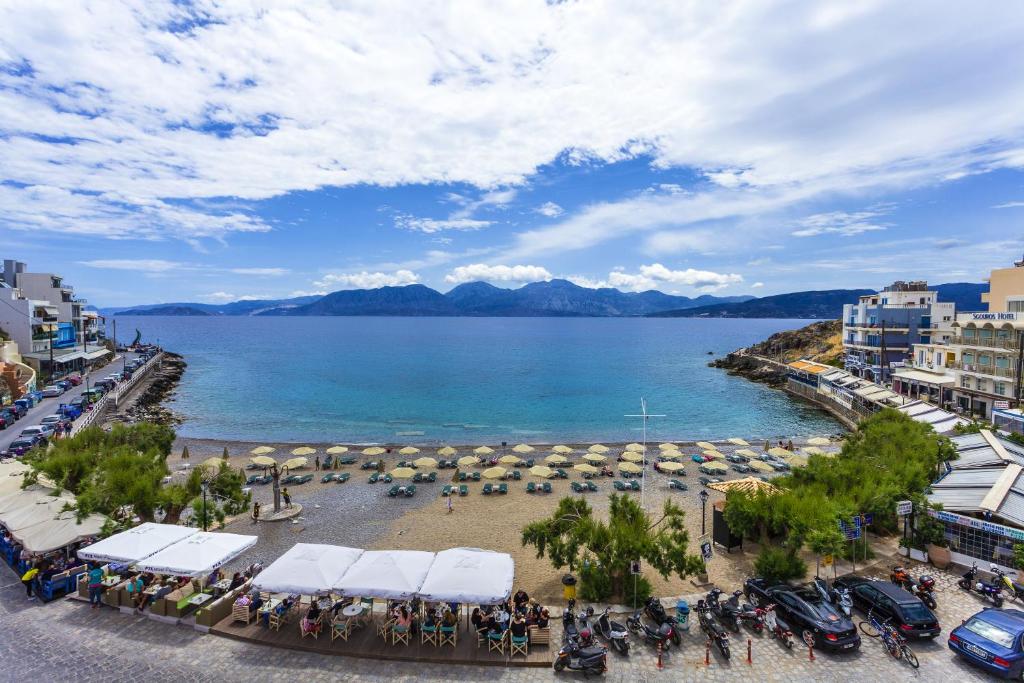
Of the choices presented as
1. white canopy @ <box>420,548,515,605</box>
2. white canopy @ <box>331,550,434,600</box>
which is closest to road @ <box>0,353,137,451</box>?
white canopy @ <box>331,550,434,600</box>

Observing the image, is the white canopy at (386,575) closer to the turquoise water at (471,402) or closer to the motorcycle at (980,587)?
the motorcycle at (980,587)

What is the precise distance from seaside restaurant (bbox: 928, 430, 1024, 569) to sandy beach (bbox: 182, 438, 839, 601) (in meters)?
6.35

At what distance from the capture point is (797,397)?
6975 centimetres

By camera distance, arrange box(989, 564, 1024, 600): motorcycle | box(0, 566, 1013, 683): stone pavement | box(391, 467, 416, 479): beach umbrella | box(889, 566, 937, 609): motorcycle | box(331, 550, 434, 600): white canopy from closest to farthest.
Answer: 1. box(0, 566, 1013, 683): stone pavement
2. box(331, 550, 434, 600): white canopy
3. box(889, 566, 937, 609): motorcycle
4. box(989, 564, 1024, 600): motorcycle
5. box(391, 467, 416, 479): beach umbrella

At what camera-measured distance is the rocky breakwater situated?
86.6 meters

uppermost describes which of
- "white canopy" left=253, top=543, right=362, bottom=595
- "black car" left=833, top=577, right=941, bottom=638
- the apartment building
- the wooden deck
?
the apartment building

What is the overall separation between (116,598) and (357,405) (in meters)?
51.8

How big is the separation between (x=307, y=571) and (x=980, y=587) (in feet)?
61.1

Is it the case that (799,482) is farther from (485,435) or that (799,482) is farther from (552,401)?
(552,401)

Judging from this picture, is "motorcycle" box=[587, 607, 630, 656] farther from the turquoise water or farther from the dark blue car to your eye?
the turquoise water

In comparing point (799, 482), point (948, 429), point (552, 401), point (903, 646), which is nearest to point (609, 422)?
point (552, 401)

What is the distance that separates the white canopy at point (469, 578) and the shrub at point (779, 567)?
313 inches

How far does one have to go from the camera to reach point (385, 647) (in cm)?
1212

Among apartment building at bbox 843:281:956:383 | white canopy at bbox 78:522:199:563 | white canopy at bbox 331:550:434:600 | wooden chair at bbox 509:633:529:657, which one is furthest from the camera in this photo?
apartment building at bbox 843:281:956:383
